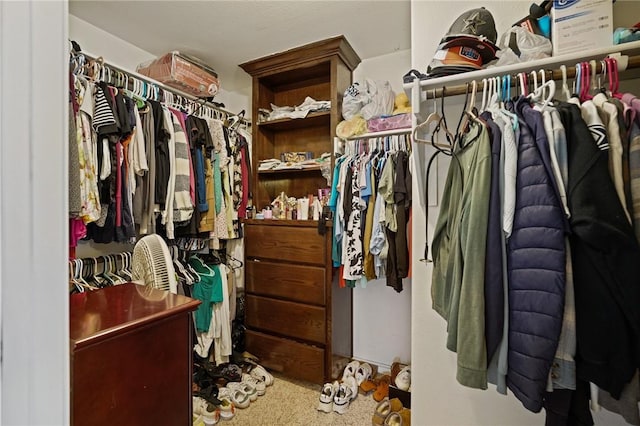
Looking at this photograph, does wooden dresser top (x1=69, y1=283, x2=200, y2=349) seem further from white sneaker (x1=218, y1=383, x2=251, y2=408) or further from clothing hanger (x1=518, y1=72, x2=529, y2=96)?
clothing hanger (x1=518, y1=72, x2=529, y2=96)

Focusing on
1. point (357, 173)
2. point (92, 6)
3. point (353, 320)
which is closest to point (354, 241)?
point (357, 173)

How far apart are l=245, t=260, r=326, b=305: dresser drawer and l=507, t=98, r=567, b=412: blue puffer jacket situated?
144 cm

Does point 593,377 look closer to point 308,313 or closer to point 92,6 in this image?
point 308,313

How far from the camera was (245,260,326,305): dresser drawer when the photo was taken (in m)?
2.12

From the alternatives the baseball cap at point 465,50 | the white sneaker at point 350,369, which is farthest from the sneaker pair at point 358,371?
the baseball cap at point 465,50

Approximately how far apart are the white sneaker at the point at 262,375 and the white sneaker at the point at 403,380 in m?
0.85

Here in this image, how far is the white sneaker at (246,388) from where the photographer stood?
1.97 meters

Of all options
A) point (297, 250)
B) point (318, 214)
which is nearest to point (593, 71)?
point (318, 214)

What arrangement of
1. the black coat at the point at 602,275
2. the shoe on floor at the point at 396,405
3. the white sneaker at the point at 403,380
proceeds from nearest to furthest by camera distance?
the black coat at the point at 602,275, the shoe on floor at the point at 396,405, the white sneaker at the point at 403,380

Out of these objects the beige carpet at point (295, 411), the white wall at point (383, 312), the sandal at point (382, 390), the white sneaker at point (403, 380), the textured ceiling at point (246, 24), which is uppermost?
the textured ceiling at point (246, 24)

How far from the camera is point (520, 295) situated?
2.42 feet

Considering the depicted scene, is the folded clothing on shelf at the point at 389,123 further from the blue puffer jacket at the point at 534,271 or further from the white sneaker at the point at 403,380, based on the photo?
the white sneaker at the point at 403,380

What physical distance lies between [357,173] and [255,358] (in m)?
1.56

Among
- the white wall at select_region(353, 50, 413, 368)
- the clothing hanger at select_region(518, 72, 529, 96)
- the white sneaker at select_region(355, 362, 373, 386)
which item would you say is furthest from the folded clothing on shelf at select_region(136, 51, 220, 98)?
the white sneaker at select_region(355, 362, 373, 386)
